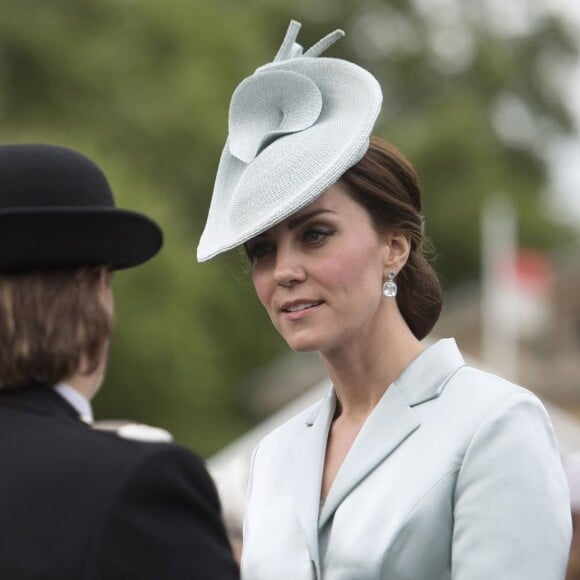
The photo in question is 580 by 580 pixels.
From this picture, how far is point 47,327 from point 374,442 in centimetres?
93

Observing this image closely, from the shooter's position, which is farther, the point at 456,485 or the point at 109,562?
the point at 456,485

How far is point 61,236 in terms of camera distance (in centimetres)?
293

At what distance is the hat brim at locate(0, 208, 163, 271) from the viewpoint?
2916 millimetres

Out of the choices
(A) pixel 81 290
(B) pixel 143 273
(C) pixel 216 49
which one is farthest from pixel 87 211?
(C) pixel 216 49

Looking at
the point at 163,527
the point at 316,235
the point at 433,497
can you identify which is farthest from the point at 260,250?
the point at 163,527

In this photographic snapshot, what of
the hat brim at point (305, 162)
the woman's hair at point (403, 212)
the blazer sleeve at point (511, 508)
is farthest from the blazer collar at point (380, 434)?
the hat brim at point (305, 162)

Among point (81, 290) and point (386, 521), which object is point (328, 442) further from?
point (81, 290)

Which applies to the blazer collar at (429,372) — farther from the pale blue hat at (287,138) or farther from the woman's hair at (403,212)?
the pale blue hat at (287,138)

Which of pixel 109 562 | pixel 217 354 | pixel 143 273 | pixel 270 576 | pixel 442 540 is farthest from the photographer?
pixel 217 354

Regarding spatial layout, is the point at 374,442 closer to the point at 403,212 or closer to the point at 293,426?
the point at 293,426

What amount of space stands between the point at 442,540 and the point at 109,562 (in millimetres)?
813

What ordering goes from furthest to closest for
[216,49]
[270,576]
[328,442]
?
[216,49], [328,442], [270,576]

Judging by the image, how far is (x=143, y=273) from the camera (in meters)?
33.3

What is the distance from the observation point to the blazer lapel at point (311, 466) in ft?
11.5
